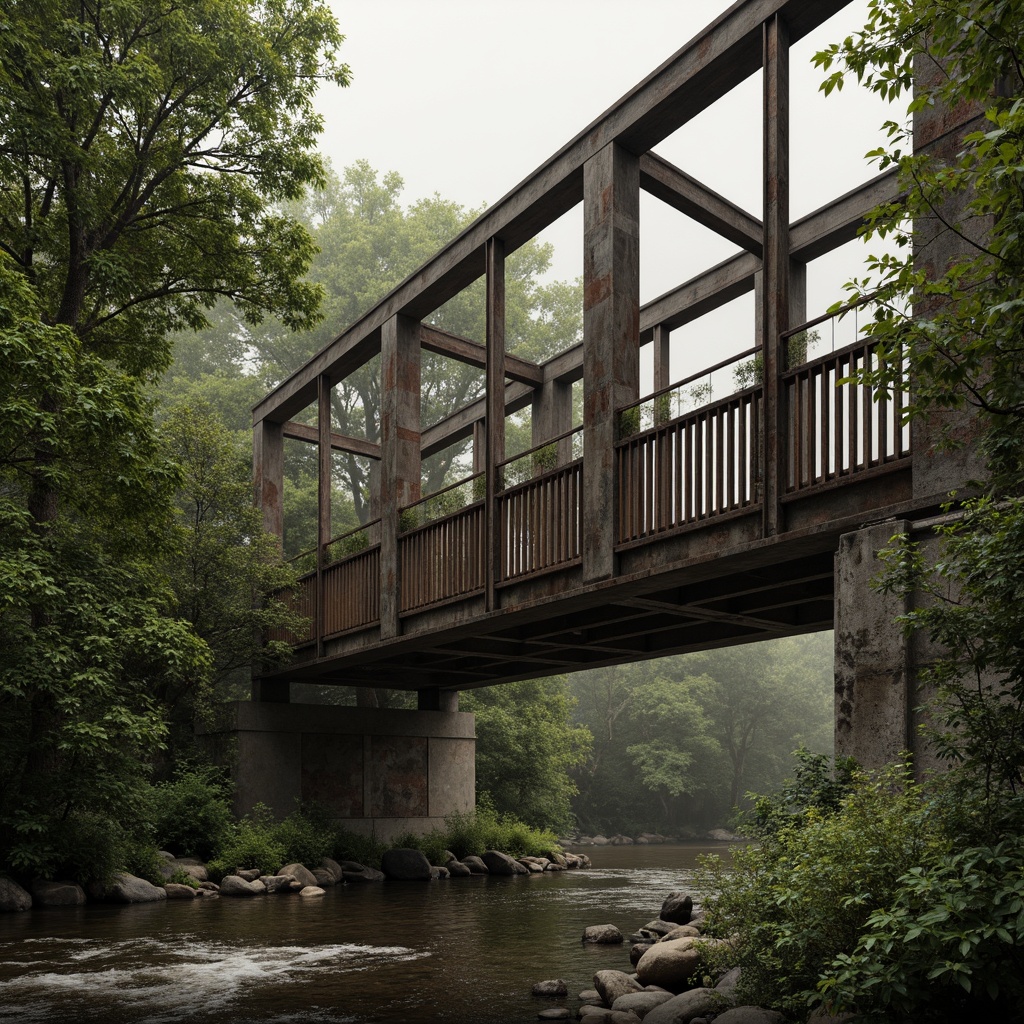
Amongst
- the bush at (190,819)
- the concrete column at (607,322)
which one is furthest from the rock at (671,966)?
the bush at (190,819)

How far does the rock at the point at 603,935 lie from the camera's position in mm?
11680

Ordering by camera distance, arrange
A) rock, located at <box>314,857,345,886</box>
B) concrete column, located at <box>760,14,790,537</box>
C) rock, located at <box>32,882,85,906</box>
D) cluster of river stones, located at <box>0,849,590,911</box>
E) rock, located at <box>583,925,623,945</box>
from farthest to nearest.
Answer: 1. rock, located at <box>314,857,345,886</box>
2. cluster of river stones, located at <box>0,849,590,911</box>
3. rock, located at <box>32,882,85,906</box>
4. rock, located at <box>583,925,623,945</box>
5. concrete column, located at <box>760,14,790,537</box>

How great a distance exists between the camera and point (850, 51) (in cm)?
564

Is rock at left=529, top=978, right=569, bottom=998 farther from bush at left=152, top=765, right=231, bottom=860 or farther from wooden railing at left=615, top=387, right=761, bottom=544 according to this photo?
bush at left=152, top=765, right=231, bottom=860

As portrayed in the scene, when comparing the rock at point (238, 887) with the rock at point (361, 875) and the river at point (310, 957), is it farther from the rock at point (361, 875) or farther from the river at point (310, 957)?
the rock at point (361, 875)

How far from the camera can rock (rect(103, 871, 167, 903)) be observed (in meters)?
15.9

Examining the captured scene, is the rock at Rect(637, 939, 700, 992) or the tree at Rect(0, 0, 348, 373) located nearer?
the rock at Rect(637, 939, 700, 992)

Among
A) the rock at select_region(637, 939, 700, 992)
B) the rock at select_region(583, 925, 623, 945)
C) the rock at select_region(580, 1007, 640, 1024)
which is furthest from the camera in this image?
the rock at select_region(583, 925, 623, 945)

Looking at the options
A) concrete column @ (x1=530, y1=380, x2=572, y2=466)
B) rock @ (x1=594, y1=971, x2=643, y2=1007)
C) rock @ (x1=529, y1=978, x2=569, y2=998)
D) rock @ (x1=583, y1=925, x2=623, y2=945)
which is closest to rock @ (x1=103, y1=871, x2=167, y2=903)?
rock @ (x1=583, y1=925, x2=623, y2=945)

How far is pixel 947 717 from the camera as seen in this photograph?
5680mm

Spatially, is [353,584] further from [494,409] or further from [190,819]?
[494,409]

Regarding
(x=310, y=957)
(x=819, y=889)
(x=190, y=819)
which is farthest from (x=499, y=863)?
(x=819, y=889)

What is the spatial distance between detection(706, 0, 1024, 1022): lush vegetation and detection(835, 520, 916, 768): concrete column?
1459 mm

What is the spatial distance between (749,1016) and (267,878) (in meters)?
13.4
